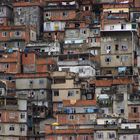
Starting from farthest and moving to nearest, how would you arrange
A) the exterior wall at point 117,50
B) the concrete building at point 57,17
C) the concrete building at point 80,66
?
the concrete building at point 57,17 → the exterior wall at point 117,50 → the concrete building at point 80,66

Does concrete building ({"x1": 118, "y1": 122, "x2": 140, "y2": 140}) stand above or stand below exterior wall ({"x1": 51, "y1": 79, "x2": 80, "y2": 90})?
below

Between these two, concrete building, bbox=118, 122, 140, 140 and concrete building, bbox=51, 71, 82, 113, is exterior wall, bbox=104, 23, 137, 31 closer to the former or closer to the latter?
concrete building, bbox=51, 71, 82, 113

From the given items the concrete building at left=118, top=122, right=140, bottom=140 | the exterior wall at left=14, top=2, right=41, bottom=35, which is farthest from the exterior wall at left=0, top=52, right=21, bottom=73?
the concrete building at left=118, top=122, right=140, bottom=140

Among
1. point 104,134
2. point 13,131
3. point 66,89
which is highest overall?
point 66,89

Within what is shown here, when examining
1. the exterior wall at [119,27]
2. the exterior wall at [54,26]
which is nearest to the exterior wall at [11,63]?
the exterior wall at [119,27]

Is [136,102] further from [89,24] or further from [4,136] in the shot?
[89,24]

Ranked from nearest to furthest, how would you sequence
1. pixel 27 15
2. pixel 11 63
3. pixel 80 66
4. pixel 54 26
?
pixel 80 66 < pixel 11 63 < pixel 54 26 < pixel 27 15

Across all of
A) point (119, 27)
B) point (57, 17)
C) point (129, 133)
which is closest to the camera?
point (129, 133)

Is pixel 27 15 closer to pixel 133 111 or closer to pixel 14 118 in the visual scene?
pixel 14 118

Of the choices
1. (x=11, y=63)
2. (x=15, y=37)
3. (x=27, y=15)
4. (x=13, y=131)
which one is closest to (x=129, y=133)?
(x=13, y=131)

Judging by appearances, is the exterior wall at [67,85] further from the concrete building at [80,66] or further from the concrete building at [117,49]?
the concrete building at [117,49]

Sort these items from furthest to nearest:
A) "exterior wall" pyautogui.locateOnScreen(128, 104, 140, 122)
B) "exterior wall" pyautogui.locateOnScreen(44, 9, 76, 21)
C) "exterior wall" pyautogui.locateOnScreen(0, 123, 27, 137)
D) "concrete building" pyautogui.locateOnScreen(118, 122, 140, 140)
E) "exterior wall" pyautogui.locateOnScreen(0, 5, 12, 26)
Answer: "exterior wall" pyautogui.locateOnScreen(0, 5, 12, 26) < "exterior wall" pyautogui.locateOnScreen(44, 9, 76, 21) < "exterior wall" pyautogui.locateOnScreen(0, 123, 27, 137) < "exterior wall" pyautogui.locateOnScreen(128, 104, 140, 122) < "concrete building" pyautogui.locateOnScreen(118, 122, 140, 140)

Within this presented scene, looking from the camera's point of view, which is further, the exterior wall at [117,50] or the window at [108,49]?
the window at [108,49]
